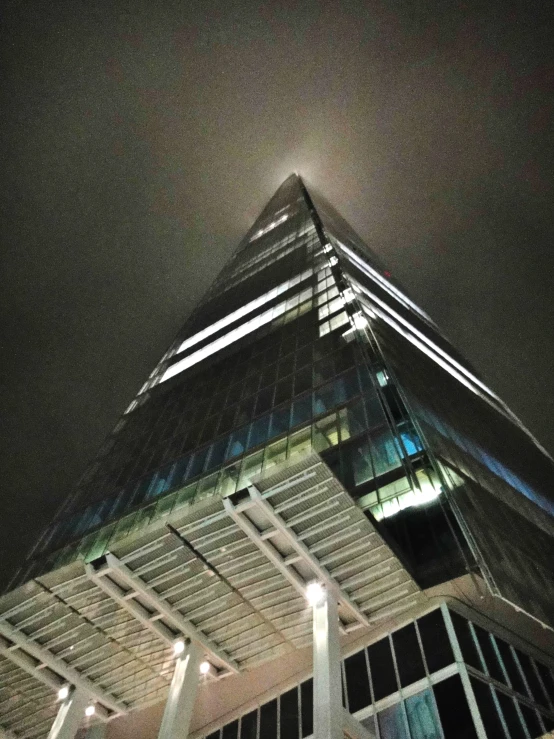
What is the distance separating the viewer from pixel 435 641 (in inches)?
695

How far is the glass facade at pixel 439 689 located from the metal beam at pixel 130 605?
5.48 meters

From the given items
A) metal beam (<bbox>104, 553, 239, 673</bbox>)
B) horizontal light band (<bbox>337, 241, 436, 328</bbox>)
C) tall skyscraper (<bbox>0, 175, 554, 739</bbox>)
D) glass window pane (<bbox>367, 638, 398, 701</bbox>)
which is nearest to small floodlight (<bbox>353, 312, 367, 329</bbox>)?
tall skyscraper (<bbox>0, 175, 554, 739</bbox>)

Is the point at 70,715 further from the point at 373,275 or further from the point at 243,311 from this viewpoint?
the point at 373,275

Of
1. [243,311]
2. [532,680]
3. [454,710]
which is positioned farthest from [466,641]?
[243,311]

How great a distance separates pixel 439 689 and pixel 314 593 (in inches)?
188

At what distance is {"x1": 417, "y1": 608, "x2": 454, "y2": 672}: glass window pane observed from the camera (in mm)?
16906

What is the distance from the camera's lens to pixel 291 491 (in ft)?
58.4

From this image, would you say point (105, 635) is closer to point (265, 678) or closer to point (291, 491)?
point (265, 678)

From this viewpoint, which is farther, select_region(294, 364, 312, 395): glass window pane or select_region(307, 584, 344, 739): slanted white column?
select_region(294, 364, 312, 395): glass window pane

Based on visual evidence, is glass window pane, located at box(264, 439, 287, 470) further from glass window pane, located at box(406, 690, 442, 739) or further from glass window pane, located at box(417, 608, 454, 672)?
glass window pane, located at box(406, 690, 442, 739)

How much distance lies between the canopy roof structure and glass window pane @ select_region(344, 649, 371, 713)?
1166 mm

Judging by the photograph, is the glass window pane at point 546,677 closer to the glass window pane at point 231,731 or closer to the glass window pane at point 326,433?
the glass window pane at point 326,433

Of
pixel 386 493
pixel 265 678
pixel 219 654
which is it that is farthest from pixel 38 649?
pixel 386 493

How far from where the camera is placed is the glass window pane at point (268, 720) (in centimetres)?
2067
